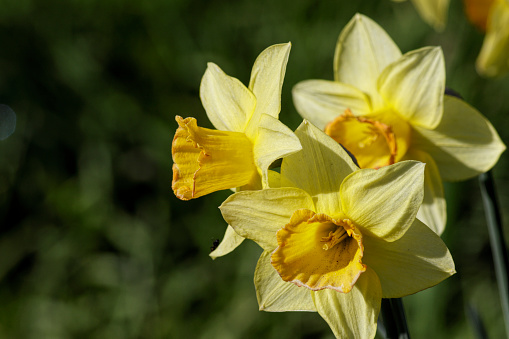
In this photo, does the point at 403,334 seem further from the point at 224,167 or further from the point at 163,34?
the point at 163,34

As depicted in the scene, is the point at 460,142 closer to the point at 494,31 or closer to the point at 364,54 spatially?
the point at 364,54

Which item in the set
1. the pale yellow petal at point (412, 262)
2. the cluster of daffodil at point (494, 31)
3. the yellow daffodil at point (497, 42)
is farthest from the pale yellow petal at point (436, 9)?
the pale yellow petal at point (412, 262)

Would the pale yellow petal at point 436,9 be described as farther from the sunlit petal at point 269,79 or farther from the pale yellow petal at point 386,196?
the pale yellow petal at point 386,196

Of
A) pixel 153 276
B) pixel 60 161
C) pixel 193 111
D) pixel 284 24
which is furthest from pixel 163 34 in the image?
pixel 153 276

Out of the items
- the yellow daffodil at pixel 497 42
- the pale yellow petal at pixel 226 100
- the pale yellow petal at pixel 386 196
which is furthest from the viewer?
the yellow daffodil at pixel 497 42

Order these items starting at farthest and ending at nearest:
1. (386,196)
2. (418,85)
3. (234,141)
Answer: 1. (418,85)
2. (234,141)
3. (386,196)

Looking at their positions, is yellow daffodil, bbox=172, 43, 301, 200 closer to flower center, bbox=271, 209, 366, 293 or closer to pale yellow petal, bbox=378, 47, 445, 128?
flower center, bbox=271, 209, 366, 293

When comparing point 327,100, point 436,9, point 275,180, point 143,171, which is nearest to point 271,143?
point 275,180
